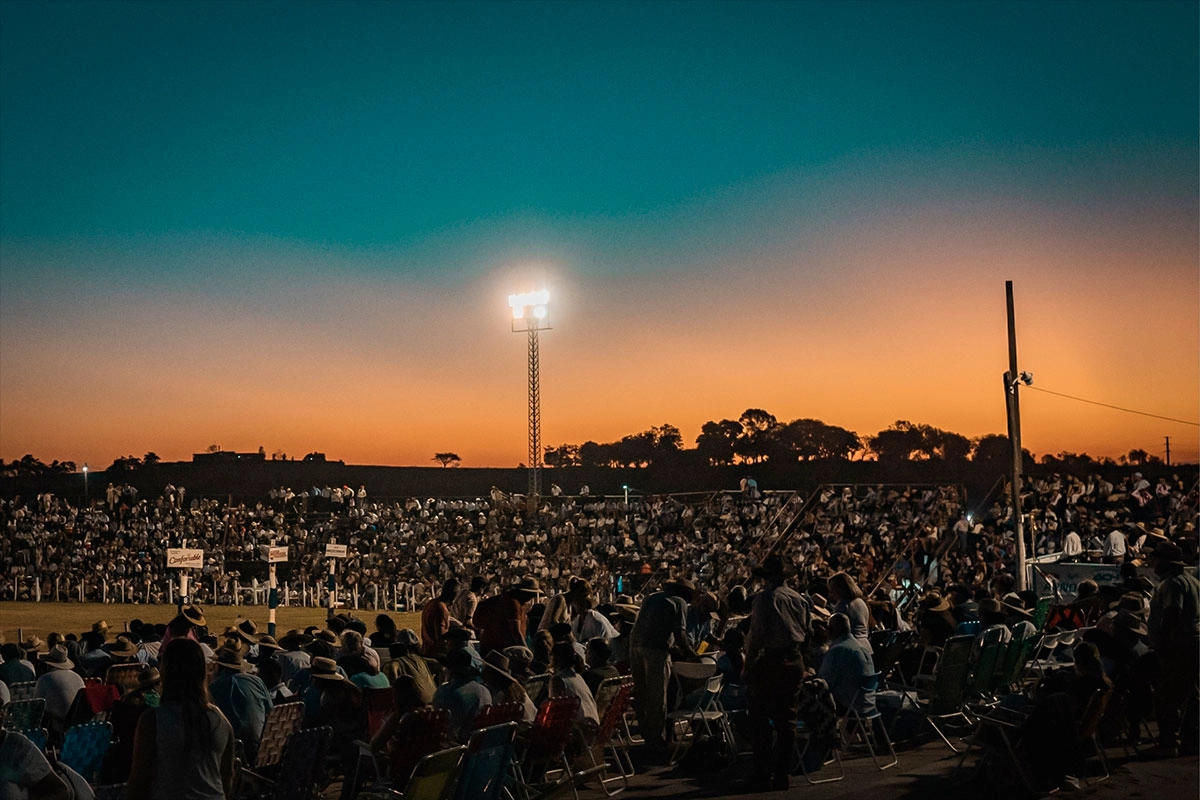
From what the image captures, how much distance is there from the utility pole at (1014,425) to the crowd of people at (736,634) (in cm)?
164

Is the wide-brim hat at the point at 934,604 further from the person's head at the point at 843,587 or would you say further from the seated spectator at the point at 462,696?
the seated spectator at the point at 462,696

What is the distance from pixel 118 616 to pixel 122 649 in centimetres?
1915

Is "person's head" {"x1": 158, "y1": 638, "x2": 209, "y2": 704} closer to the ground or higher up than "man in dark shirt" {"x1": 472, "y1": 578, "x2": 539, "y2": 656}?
higher up

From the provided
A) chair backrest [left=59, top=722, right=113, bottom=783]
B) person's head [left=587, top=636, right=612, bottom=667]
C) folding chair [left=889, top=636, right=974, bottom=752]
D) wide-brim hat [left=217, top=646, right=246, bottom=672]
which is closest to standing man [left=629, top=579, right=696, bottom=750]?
person's head [left=587, top=636, right=612, bottom=667]

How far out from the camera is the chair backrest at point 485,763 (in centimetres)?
566

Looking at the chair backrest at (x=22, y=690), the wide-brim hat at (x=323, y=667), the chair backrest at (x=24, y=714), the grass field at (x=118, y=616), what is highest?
the wide-brim hat at (x=323, y=667)

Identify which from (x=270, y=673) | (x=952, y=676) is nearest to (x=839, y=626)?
(x=952, y=676)

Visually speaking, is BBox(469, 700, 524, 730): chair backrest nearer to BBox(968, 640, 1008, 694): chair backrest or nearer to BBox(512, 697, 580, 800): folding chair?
BBox(512, 697, 580, 800): folding chair

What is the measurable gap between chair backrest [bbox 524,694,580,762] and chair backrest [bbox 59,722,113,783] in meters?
2.31

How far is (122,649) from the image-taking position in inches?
431

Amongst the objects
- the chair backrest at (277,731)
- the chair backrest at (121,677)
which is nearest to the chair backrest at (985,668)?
the chair backrest at (277,731)

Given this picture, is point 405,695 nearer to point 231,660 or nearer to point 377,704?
point 377,704

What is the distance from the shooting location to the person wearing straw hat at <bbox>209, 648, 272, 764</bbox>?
7129 millimetres

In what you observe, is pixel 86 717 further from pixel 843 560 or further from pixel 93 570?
pixel 93 570
